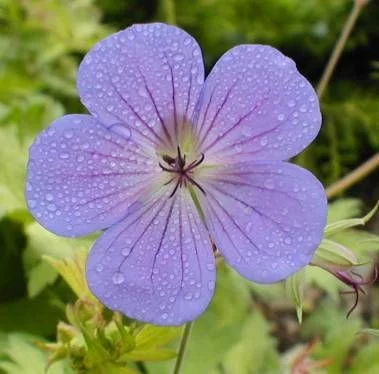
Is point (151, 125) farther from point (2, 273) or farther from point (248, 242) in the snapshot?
point (2, 273)

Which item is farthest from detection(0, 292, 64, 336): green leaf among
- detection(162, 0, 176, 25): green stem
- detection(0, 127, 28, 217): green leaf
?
detection(162, 0, 176, 25): green stem

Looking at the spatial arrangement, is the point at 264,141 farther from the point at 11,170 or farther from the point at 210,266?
the point at 11,170

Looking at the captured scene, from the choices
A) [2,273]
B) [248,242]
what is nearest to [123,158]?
[248,242]

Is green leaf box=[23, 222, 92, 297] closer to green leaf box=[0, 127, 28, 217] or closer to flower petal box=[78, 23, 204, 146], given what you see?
green leaf box=[0, 127, 28, 217]

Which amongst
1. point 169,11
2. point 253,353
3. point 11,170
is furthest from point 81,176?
point 169,11

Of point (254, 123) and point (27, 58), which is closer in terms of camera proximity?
point (254, 123)

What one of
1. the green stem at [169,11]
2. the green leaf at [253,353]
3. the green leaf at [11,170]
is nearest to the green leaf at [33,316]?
the green leaf at [11,170]

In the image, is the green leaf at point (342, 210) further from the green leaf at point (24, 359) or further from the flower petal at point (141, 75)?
the flower petal at point (141, 75)
